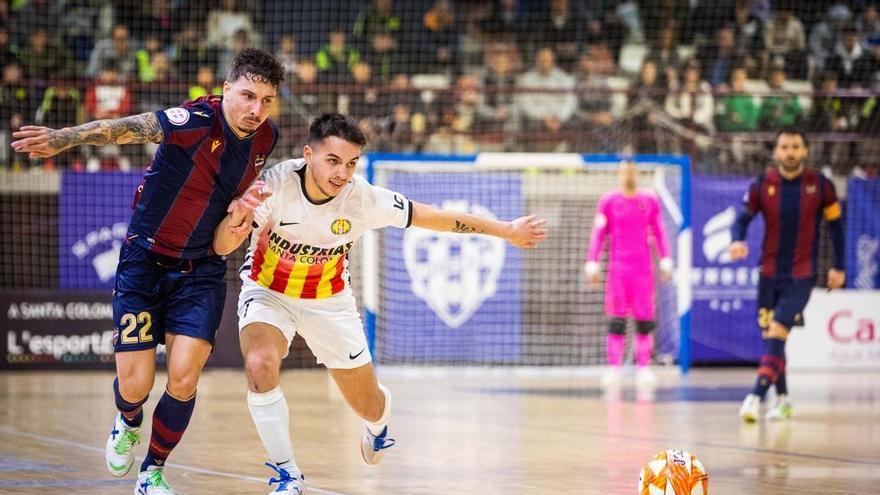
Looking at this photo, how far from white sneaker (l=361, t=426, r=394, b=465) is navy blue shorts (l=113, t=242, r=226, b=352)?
117 cm

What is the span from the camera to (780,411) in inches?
402

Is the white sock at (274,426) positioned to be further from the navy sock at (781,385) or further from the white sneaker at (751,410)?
the navy sock at (781,385)

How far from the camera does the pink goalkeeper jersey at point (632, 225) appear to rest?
1351cm

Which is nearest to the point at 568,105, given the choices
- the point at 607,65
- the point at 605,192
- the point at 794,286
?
the point at 607,65

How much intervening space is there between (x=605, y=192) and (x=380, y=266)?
278 cm

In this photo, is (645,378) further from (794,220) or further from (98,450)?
(98,450)

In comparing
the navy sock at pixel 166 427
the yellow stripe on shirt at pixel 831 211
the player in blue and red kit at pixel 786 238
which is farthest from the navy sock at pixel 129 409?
the yellow stripe on shirt at pixel 831 211

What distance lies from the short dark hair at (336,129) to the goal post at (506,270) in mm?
7750

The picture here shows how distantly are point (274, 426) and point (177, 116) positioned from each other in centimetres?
154

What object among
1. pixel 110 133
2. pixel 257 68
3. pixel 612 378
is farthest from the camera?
pixel 612 378

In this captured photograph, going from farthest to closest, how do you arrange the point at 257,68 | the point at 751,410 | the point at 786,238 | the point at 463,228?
the point at 786,238
the point at 751,410
the point at 463,228
the point at 257,68

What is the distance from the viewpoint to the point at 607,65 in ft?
60.2

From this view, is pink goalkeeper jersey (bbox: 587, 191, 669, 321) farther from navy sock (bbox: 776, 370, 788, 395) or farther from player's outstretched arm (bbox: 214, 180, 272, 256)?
player's outstretched arm (bbox: 214, 180, 272, 256)

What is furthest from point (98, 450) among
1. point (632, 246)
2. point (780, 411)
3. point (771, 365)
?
point (632, 246)
